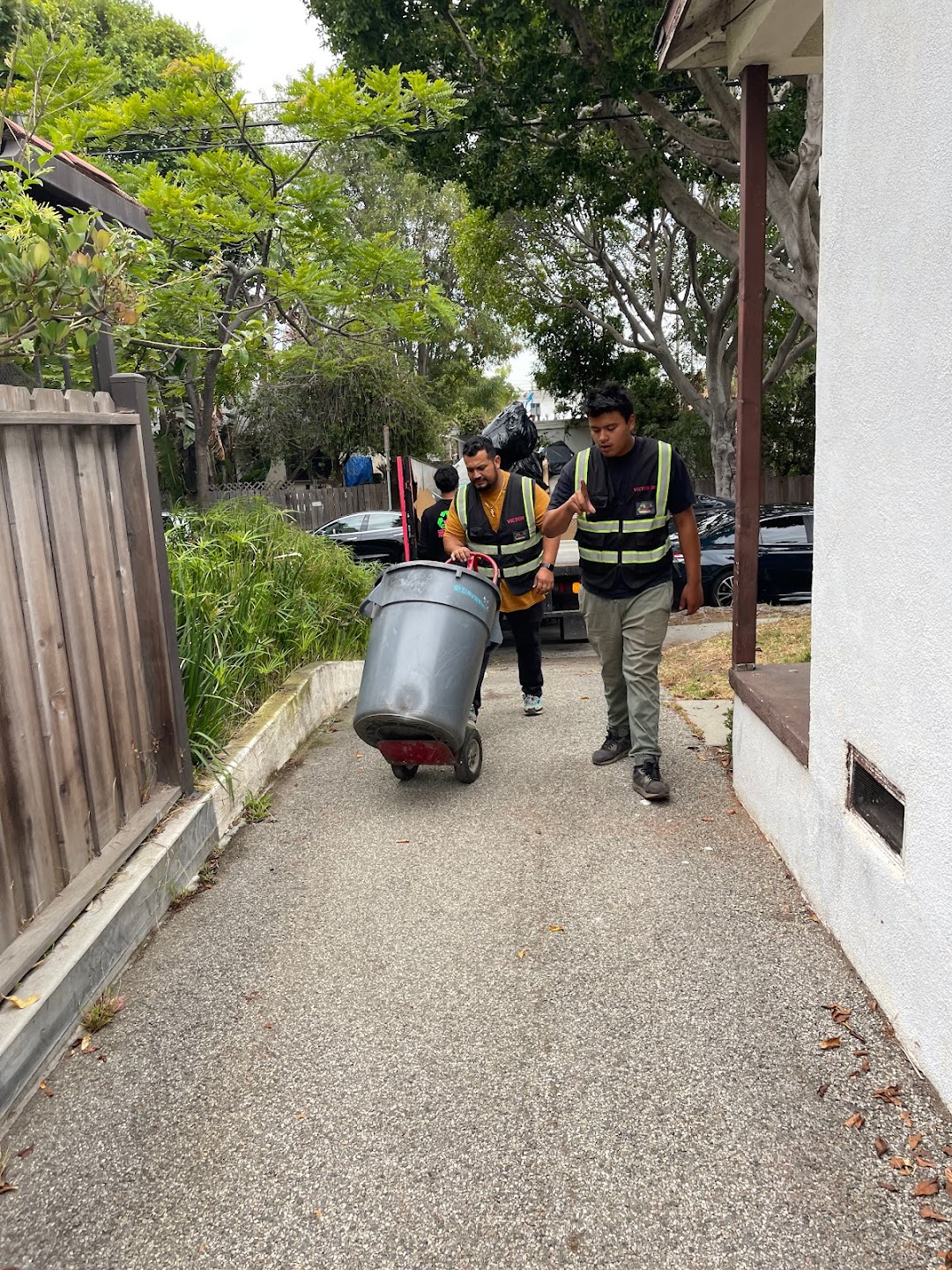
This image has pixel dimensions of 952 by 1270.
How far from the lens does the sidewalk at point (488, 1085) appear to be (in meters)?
2.04

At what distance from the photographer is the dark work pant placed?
5.70 meters

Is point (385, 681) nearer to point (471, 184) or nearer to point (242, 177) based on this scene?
point (242, 177)

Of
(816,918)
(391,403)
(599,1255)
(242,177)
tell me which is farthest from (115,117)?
(391,403)

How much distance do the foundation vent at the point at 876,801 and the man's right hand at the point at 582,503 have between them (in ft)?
6.26

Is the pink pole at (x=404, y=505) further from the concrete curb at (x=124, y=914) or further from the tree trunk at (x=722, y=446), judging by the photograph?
the tree trunk at (x=722, y=446)

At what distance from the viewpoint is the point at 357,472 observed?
83.3 ft

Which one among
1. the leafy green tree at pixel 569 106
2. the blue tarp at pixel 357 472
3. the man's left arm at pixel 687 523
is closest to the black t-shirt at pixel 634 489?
the man's left arm at pixel 687 523

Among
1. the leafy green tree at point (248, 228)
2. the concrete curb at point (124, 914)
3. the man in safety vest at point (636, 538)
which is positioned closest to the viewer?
the concrete curb at point (124, 914)

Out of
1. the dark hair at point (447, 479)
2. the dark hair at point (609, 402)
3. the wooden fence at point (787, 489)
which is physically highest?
the dark hair at point (609, 402)

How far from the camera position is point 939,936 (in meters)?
2.28

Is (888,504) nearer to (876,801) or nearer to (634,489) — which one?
(876,801)

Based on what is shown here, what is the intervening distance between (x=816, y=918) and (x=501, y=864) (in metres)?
1.25

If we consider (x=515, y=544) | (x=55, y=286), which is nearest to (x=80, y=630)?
(x=55, y=286)

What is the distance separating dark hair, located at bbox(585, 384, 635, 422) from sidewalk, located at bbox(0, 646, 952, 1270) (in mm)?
1946
